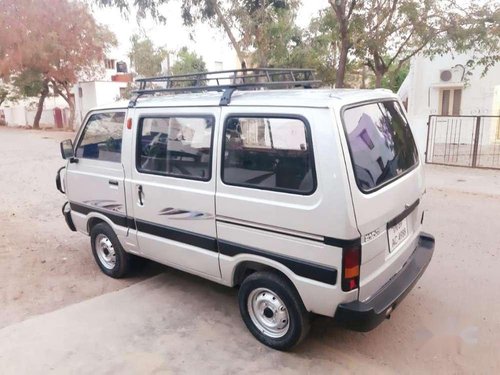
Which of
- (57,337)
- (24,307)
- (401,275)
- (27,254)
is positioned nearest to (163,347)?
(57,337)

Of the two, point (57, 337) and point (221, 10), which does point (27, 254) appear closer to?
point (57, 337)

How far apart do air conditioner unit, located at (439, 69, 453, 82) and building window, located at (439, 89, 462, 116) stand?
1.58 ft

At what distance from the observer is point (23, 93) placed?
2441 cm

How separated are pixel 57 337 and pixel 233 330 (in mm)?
1417

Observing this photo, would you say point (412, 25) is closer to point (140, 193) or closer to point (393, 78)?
point (393, 78)

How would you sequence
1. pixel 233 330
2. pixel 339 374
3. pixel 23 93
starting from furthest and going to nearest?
1. pixel 23 93
2. pixel 233 330
3. pixel 339 374

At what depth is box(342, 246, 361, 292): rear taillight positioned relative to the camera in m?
2.68

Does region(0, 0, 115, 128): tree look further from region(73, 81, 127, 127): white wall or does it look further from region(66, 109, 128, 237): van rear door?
region(66, 109, 128, 237): van rear door

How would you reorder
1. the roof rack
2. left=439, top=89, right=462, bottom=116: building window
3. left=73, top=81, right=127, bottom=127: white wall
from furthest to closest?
left=73, top=81, right=127, bottom=127: white wall < left=439, top=89, right=462, bottom=116: building window < the roof rack

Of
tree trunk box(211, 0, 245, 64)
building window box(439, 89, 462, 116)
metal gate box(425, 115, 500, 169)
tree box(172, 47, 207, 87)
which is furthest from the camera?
tree box(172, 47, 207, 87)

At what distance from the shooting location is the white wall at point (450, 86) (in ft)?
45.1

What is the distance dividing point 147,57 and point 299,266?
34729mm

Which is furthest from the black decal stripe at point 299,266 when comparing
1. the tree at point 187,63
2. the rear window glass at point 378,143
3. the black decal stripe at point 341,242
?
the tree at point 187,63

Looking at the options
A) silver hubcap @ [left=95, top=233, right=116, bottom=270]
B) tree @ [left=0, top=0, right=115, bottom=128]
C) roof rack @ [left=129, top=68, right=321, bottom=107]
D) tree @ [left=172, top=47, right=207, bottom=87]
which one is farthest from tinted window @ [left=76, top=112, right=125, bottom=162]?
tree @ [left=172, top=47, right=207, bottom=87]
